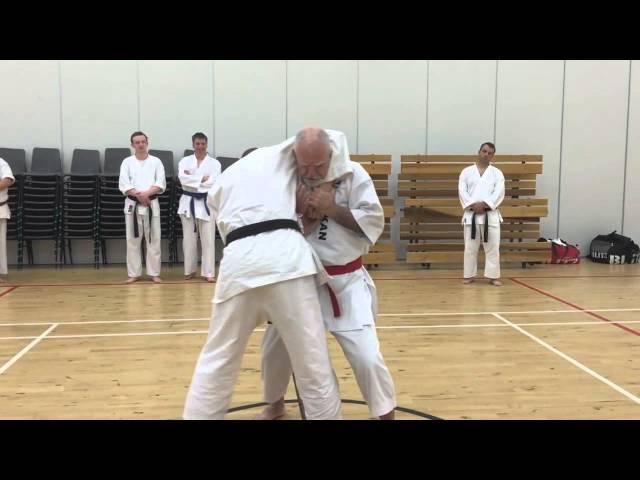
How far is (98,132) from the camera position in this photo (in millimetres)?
8539

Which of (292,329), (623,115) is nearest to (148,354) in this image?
(292,329)

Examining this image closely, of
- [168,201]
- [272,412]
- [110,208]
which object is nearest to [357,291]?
[272,412]

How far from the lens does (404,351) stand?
3992 mm

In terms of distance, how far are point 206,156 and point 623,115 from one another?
6913mm

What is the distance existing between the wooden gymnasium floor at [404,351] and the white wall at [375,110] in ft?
9.26

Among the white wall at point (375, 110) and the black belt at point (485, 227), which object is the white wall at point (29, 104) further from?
the black belt at point (485, 227)

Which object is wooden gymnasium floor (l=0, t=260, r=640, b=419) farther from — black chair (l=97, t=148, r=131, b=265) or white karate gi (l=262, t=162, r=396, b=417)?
black chair (l=97, t=148, r=131, b=265)

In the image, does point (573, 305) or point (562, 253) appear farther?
point (562, 253)

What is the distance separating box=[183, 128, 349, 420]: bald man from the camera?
84.4 inches

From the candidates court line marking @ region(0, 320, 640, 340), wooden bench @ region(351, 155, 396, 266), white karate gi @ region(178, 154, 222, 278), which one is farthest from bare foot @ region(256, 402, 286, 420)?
wooden bench @ region(351, 155, 396, 266)

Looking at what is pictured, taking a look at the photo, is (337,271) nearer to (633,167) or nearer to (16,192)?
(16,192)

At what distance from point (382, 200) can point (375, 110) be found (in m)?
1.55

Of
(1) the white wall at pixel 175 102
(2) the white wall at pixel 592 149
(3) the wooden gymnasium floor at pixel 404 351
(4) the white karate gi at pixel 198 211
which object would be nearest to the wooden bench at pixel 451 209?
(2) the white wall at pixel 592 149

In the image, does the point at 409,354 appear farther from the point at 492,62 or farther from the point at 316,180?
the point at 492,62
